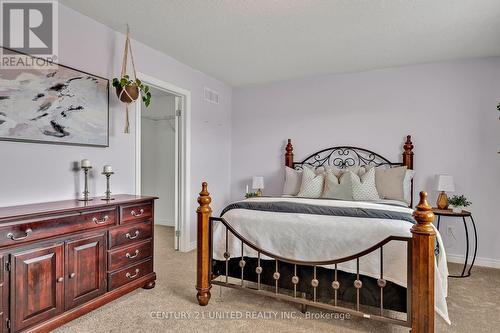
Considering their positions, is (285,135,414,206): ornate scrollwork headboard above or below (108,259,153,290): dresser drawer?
above

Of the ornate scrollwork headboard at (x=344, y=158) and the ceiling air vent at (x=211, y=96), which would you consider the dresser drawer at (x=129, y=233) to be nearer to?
the ceiling air vent at (x=211, y=96)

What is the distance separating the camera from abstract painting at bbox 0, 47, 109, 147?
216 cm

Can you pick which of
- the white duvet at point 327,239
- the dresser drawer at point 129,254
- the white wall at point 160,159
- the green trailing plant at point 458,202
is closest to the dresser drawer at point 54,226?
the dresser drawer at point 129,254

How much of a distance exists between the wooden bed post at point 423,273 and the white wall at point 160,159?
445 centimetres

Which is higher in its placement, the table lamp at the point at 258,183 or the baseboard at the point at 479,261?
the table lamp at the point at 258,183

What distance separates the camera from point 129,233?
8.44 ft

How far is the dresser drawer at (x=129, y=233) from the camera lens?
244cm

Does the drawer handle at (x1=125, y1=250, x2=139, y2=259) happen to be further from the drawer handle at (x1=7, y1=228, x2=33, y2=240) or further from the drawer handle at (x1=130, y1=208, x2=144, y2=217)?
the drawer handle at (x1=7, y1=228, x2=33, y2=240)

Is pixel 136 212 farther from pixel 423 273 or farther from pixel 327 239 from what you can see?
pixel 423 273

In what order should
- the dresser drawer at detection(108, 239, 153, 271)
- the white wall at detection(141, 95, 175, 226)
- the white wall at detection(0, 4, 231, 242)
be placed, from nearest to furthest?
1. the white wall at detection(0, 4, 231, 242)
2. the dresser drawer at detection(108, 239, 153, 271)
3. the white wall at detection(141, 95, 175, 226)

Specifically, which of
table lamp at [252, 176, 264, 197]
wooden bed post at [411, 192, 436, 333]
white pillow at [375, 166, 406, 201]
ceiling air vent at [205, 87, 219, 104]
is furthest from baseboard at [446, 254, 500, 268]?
ceiling air vent at [205, 87, 219, 104]

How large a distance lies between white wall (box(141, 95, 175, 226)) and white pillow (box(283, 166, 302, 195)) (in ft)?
7.61

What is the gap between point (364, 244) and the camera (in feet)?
6.77

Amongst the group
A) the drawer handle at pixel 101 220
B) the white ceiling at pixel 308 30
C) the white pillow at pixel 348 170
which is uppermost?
the white ceiling at pixel 308 30
